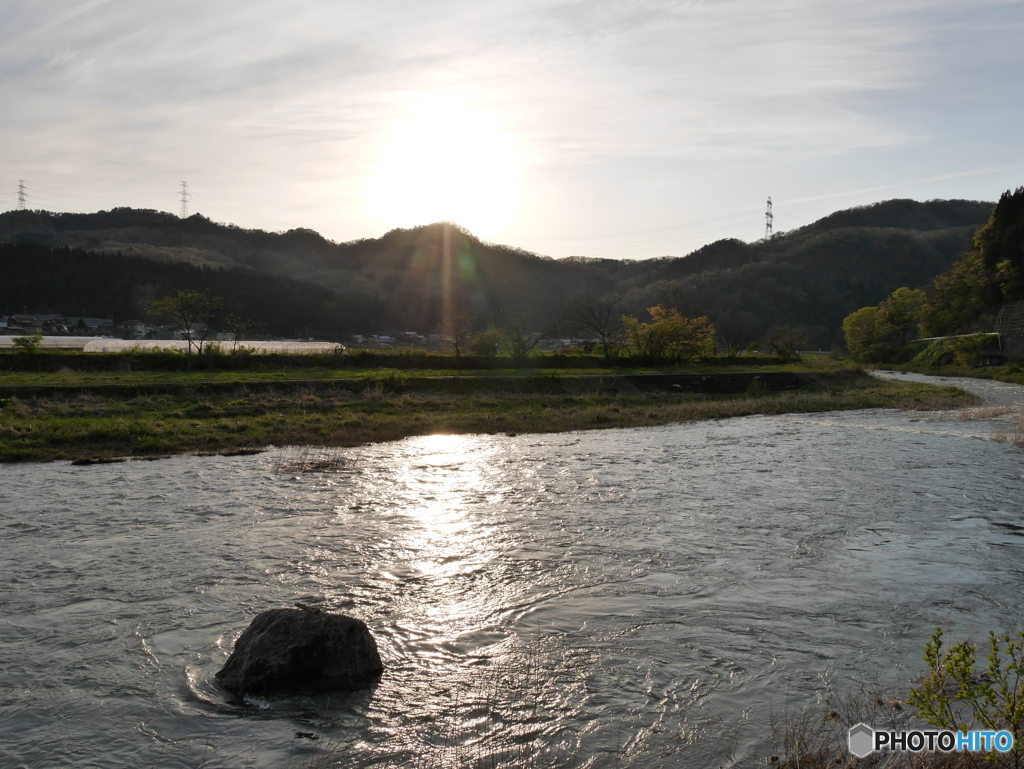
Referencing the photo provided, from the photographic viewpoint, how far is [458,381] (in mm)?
33000

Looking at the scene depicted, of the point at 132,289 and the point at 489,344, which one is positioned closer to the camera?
the point at 489,344

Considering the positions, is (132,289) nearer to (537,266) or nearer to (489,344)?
(489,344)

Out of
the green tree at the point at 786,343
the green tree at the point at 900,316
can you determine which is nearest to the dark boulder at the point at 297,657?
the green tree at the point at 786,343

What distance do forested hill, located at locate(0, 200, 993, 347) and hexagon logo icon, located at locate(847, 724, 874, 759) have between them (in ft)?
339

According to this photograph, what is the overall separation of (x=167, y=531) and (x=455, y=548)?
459 cm

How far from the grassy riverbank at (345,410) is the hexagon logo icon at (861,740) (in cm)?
1658

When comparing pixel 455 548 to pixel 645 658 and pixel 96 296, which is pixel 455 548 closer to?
pixel 645 658

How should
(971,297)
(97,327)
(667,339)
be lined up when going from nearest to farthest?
1. (667,339)
2. (971,297)
3. (97,327)

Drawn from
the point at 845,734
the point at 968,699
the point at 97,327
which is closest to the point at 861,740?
the point at 845,734

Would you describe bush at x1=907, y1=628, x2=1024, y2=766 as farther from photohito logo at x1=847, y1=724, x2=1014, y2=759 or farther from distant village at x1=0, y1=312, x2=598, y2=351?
distant village at x1=0, y1=312, x2=598, y2=351

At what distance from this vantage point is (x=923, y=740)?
4.80m

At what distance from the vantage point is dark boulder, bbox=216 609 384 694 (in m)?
5.59

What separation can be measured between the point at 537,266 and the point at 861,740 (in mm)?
166278

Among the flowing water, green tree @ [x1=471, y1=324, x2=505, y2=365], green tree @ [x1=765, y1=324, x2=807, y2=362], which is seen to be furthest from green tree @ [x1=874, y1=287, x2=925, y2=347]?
the flowing water
